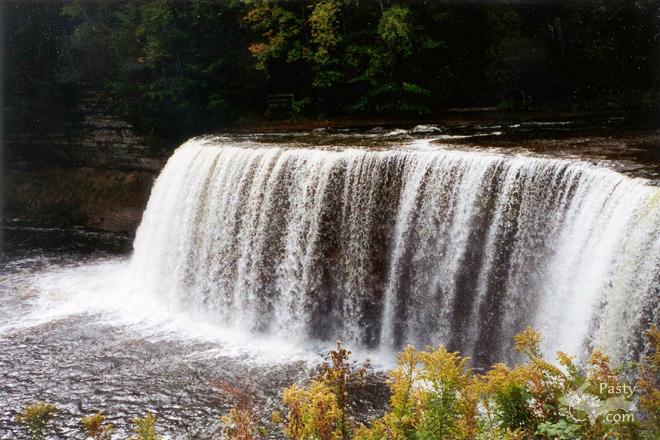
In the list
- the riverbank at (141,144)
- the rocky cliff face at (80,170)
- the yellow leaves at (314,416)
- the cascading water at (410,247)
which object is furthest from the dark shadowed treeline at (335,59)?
the yellow leaves at (314,416)

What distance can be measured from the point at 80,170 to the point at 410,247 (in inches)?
604

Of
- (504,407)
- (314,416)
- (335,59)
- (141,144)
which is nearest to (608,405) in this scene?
(504,407)

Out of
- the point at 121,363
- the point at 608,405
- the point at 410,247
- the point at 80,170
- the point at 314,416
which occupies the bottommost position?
the point at 121,363

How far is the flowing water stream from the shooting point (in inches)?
362

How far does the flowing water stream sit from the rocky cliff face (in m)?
5.41

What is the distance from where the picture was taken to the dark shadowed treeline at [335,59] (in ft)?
61.8

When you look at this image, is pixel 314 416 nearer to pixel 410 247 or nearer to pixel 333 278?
pixel 410 247

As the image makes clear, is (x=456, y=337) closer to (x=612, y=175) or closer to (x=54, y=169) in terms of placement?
(x=612, y=175)

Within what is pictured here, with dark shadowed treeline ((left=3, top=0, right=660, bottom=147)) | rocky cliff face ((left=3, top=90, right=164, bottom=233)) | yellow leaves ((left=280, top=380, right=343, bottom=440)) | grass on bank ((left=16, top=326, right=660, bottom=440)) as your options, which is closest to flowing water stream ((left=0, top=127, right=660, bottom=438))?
grass on bank ((left=16, top=326, right=660, bottom=440))

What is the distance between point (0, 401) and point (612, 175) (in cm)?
1041

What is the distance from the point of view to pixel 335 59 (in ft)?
66.8

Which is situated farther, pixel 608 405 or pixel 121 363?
pixel 121 363

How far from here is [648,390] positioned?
4148 mm

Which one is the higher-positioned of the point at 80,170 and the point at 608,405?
the point at 608,405
